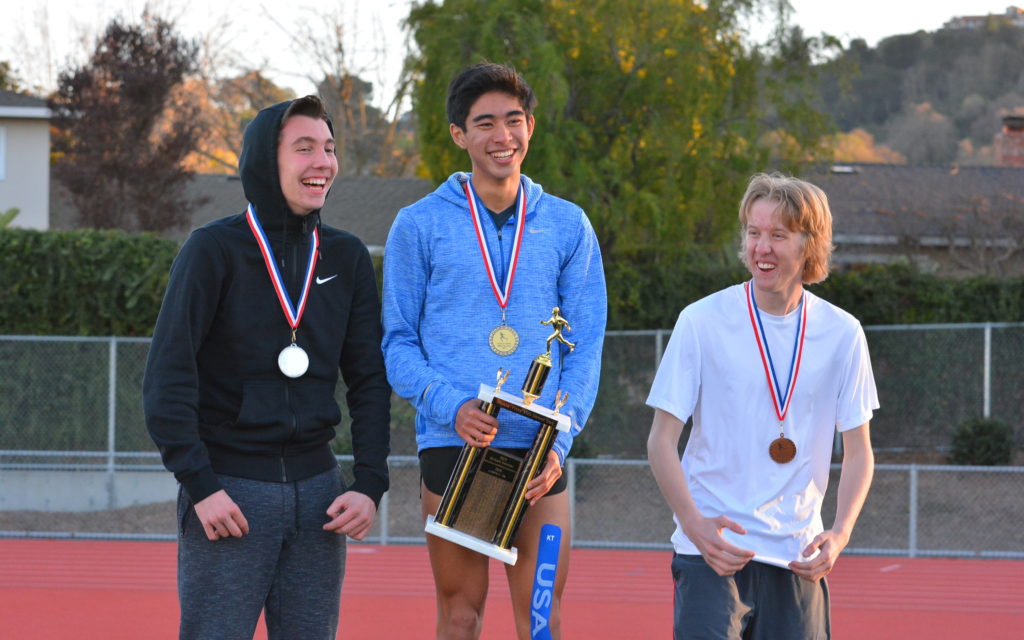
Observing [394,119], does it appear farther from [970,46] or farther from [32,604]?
[970,46]

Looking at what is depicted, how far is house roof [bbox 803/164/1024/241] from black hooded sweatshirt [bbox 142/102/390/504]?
1583 centimetres

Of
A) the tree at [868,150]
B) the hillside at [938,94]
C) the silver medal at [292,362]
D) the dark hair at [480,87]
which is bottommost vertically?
the silver medal at [292,362]

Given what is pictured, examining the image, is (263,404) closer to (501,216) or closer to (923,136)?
(501,216)

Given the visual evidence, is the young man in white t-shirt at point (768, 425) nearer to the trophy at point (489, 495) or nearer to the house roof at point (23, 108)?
the trophy at point (489, 495)

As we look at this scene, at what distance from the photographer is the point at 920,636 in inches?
319

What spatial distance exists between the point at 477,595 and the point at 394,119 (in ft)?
96.7

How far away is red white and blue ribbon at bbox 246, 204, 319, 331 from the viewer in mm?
3502

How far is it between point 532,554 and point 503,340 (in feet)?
2.19

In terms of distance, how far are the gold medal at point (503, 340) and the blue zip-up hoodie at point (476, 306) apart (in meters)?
0.02

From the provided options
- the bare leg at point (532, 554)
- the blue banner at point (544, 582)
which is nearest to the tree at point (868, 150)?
the bare leg at point (532, 554)

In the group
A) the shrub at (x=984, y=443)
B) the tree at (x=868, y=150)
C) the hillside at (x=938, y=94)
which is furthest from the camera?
the hillside at (x=938, y=94)

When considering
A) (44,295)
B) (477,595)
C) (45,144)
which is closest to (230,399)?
(477,595)

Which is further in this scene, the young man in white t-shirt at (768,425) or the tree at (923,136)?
the tree at (923,136)

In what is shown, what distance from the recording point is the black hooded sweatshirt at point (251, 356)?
334cm
